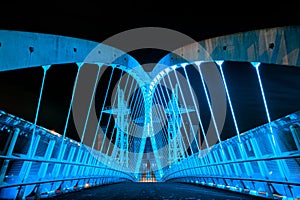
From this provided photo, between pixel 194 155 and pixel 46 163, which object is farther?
pixel 194 155

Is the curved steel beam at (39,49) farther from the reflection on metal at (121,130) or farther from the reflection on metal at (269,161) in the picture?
the reflection on metal at (121,130)

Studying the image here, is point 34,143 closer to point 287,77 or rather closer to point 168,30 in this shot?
point 168,30

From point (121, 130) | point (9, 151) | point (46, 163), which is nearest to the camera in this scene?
point (9, 151)

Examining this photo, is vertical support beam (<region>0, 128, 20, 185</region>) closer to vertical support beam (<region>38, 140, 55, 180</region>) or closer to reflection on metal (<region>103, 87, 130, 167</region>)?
vertical support beam (<region>38, 140, 55, 180</region>)

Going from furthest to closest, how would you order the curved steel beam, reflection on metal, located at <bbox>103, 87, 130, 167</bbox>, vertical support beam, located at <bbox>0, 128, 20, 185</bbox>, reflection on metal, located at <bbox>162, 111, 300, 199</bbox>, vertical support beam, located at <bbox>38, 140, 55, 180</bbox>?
reflection on metal, located at <bbox>103, 87, 130, 167</bbox>, the curved steel beam, vertical support beam, located at <bbox>38, 140, 55, 180</bbox>, reflection on metal, located at <bbox>162, 111, 300, 199</bbox>, vertical support beam, located at <bbox>0, 128, 20, 185</bbox>

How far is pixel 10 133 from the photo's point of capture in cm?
524

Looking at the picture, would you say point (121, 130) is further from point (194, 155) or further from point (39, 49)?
point (39, 49)

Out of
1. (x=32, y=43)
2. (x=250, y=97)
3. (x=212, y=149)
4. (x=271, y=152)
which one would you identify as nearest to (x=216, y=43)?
(x=212, y=149)

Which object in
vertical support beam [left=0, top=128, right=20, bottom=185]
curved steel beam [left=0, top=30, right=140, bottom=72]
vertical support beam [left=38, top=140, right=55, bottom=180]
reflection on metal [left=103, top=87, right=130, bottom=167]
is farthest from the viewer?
reflection on metal [left=103, top=87, right=130, bottom=167]

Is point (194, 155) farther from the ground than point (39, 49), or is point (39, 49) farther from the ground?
point (39, 49)

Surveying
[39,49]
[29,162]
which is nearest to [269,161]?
[29,162]

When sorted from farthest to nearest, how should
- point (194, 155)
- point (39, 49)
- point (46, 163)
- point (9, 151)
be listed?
point (194, 155)
point (39, 49)
point (46, 163)
point (9, 151)

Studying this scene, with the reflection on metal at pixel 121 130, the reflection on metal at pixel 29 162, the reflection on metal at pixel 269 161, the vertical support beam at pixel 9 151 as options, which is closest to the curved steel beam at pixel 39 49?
the reflection on metal at pixel 29 162

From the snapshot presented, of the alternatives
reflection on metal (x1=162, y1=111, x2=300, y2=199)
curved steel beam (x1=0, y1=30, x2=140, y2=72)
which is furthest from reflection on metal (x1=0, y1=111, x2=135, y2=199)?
reflection on metal (x1=162, y1=111, x2=300, y2=199)
